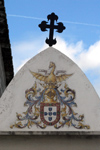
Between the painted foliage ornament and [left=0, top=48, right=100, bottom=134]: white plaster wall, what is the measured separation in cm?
9

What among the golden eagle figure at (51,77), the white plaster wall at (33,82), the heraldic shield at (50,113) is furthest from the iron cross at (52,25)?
the heraldic shield at (50,113)

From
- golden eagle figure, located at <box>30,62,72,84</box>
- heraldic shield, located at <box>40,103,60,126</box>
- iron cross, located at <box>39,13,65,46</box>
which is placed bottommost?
heraldic shield, located at <box>40,103,60,126</box>

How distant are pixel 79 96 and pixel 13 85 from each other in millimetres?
1464

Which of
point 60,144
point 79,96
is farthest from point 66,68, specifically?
point 60,144

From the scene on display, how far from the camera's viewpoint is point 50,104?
20.7 ft

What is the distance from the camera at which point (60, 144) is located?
20.1 ft

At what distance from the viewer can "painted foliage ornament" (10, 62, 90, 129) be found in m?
6.19

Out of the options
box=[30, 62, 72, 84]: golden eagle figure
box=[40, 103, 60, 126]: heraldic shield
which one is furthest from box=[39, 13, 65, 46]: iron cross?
box=[40, 103, 60, 126]: heraldic shield

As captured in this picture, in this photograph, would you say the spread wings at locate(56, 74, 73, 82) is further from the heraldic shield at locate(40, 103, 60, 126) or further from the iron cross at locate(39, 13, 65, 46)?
the iron cross at locate(39, 13, 65, 46)

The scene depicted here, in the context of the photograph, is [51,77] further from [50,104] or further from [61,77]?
[50,104]

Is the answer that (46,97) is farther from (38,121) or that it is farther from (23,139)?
(23,139)

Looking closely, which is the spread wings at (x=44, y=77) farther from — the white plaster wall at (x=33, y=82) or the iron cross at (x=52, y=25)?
the iron cross at (x=52, y=25)

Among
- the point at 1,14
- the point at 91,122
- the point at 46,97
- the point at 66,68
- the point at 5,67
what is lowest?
the point at 91,122

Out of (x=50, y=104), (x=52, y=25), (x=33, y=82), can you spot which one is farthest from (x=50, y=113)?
(x=52, y=25)
